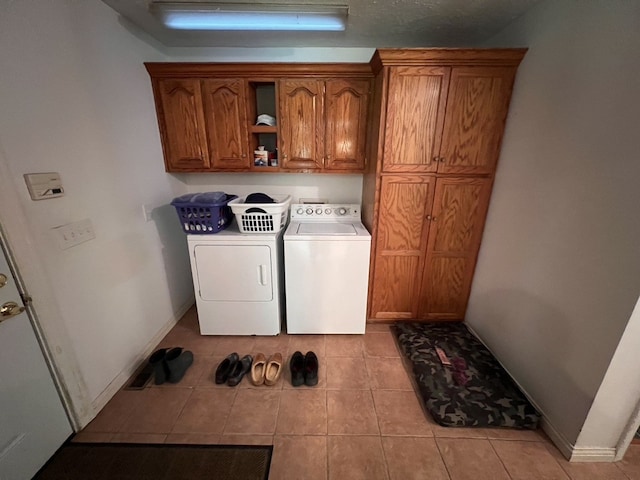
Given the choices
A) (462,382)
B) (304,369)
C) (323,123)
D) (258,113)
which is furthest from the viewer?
(258,113)

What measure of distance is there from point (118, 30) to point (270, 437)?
2.78m

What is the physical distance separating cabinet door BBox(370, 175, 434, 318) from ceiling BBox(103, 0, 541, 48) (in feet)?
3.50

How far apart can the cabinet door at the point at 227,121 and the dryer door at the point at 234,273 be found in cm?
80

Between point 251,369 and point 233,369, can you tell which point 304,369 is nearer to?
point 251,369

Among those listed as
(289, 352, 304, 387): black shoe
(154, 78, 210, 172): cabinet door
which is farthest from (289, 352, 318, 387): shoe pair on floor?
(154, 78, 210, 172): cabinet door

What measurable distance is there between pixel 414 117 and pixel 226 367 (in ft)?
7.55

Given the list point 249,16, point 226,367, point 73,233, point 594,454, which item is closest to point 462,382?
point 594,454

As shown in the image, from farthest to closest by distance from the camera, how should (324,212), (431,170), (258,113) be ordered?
(324,212)
(258,113)
(431,170)

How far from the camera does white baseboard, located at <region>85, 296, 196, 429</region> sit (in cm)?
154

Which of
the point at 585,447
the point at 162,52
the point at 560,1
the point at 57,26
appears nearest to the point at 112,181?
the point at 57,26

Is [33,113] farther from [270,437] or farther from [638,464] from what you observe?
[638,464]

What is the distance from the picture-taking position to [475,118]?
1817 millimetres

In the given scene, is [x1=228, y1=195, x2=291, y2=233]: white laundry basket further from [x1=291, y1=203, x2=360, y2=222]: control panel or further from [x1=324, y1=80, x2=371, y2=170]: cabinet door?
[x1=324, y1=80, x2=371, y2=170]: cabinet door

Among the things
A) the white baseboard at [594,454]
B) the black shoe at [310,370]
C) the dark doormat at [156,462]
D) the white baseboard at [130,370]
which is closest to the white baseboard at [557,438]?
the white baseboard at [594,454]
